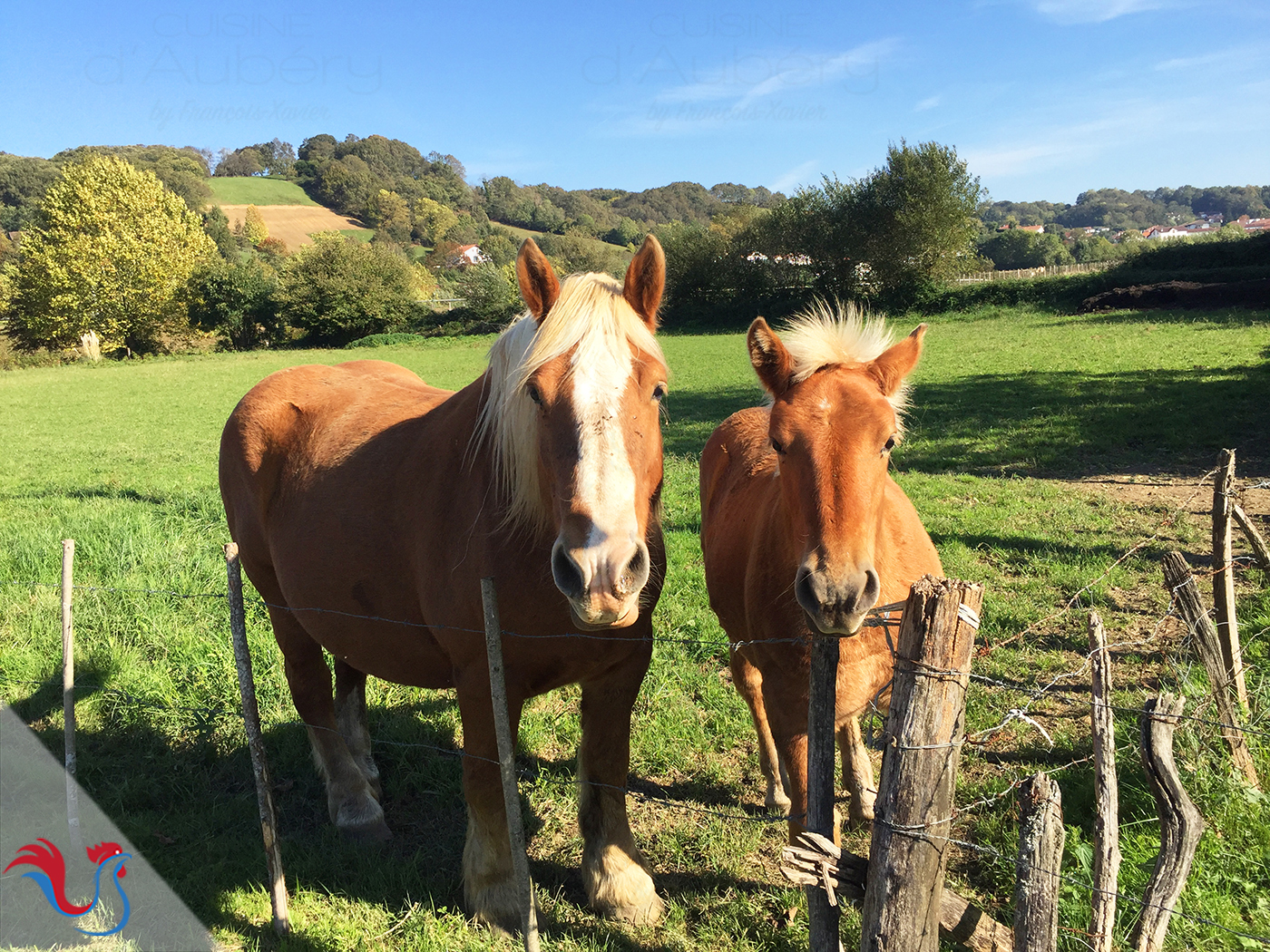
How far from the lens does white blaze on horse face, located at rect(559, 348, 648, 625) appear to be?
1.96 m

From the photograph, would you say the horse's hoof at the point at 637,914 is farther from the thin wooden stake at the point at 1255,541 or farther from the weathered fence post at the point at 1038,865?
the thin wooden stake at the point at 1255,541

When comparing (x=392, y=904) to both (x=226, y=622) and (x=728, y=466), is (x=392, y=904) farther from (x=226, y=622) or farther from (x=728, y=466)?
(x=226, y=622)

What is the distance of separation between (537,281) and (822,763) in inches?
74.4

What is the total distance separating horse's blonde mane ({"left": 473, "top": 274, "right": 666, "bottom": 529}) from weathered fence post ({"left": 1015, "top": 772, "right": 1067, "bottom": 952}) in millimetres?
1693

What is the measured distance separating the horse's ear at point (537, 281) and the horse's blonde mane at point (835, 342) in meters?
0.95

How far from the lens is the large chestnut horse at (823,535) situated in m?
2.12

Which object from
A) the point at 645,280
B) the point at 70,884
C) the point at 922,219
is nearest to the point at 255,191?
the point at 922,219

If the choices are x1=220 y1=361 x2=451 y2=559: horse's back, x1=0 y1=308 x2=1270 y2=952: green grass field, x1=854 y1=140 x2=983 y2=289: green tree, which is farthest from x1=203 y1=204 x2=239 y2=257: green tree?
x1=220 y1=361 x2=451 y2=559: horse's back

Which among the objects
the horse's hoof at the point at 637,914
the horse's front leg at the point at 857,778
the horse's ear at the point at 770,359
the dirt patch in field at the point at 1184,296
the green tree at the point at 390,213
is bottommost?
the horse's hoof at the point at 637,914

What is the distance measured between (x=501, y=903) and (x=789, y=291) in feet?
131

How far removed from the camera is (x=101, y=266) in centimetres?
4094

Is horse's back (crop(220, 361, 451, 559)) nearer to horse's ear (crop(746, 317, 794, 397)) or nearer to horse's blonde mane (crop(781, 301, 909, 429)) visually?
horse's ear (crop(746, 317, 794, 397))

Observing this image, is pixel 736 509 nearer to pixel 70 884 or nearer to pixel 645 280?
pixel 645 280

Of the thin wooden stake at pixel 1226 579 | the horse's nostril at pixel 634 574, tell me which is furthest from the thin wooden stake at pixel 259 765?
the thin wooden stake at pixel 1226 579
